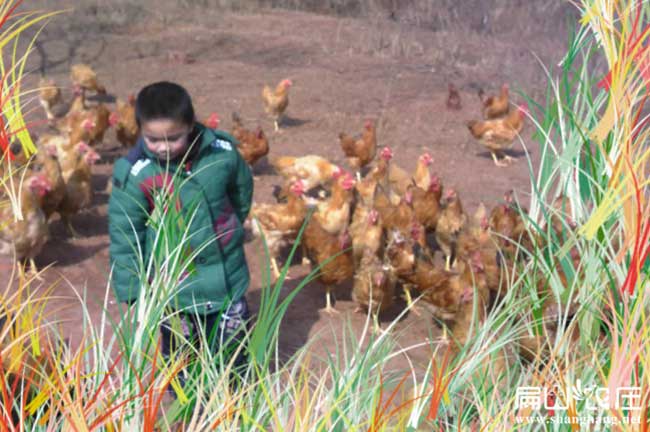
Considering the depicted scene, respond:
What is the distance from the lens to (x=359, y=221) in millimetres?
4730

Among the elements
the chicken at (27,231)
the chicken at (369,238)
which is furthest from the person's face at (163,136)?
the chicken at (27,231)

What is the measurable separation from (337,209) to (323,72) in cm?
415

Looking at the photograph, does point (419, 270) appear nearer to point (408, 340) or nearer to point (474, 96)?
point (408, 340)

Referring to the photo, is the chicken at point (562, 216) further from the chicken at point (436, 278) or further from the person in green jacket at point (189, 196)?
the person in green jacket at point (189, 196)

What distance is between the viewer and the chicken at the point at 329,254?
14.1ft

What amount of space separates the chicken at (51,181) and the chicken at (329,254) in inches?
59.0

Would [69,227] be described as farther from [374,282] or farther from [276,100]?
[276,100]

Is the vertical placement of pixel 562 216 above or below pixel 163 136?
below

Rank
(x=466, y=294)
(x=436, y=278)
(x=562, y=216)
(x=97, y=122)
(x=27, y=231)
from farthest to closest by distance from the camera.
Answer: (x=97, y=122) → (x=27, y=231) → (x=436, y=278) → (x=466, y=294) → (x=562, y=216)

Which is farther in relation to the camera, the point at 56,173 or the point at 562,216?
the point at 56,173

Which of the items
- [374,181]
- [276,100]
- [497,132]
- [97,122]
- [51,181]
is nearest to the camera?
[51,181]

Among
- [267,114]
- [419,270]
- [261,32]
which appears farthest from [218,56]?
[419,270]

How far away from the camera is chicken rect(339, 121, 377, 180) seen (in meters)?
6.14

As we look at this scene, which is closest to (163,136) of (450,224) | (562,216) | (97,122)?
(562,216)
